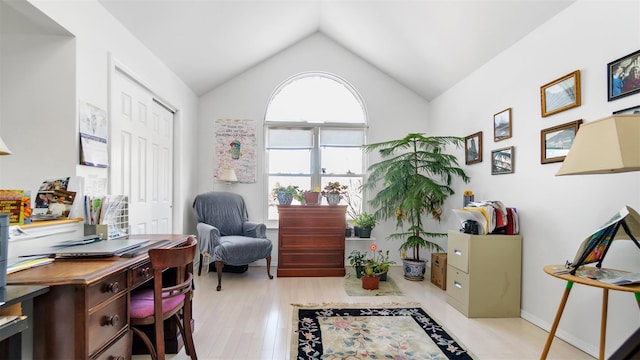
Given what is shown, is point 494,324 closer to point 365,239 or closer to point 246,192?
point 365,239

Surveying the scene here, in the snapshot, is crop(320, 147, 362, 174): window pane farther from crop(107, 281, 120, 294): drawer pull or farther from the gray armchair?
crop(107, 281, 120, 294): drawer pull

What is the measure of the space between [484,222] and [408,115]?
2.31 metres

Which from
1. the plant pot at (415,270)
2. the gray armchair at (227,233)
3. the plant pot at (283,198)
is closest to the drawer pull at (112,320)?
the gray armchair at (227,233)

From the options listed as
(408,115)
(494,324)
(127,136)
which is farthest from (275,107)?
(494,324)

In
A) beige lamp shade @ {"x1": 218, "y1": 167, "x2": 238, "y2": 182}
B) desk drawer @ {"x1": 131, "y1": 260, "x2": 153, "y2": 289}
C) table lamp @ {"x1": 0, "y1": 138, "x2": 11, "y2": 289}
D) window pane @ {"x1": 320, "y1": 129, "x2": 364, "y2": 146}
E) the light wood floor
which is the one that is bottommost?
the light wood floor

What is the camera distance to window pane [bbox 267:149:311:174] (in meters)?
4.47

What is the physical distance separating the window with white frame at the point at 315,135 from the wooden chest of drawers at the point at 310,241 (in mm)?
679

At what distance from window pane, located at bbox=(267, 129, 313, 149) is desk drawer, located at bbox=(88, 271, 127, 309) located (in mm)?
→ 3180

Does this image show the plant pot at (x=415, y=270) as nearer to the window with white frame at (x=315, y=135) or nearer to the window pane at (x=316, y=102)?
the window with white frame at (x=315, y=135)

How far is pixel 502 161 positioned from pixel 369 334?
1.97 meters

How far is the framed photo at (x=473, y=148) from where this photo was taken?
322 cm

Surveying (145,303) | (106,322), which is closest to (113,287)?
(106,322)

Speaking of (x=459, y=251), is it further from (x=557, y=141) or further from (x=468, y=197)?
(x=557, y=141)

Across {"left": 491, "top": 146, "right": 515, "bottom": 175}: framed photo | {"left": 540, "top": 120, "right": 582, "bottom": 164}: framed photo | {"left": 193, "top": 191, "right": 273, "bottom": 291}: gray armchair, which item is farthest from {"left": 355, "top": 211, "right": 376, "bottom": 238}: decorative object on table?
{"left": 540, "top": 120, "right": 582, "bottom": 164}: framed photo
